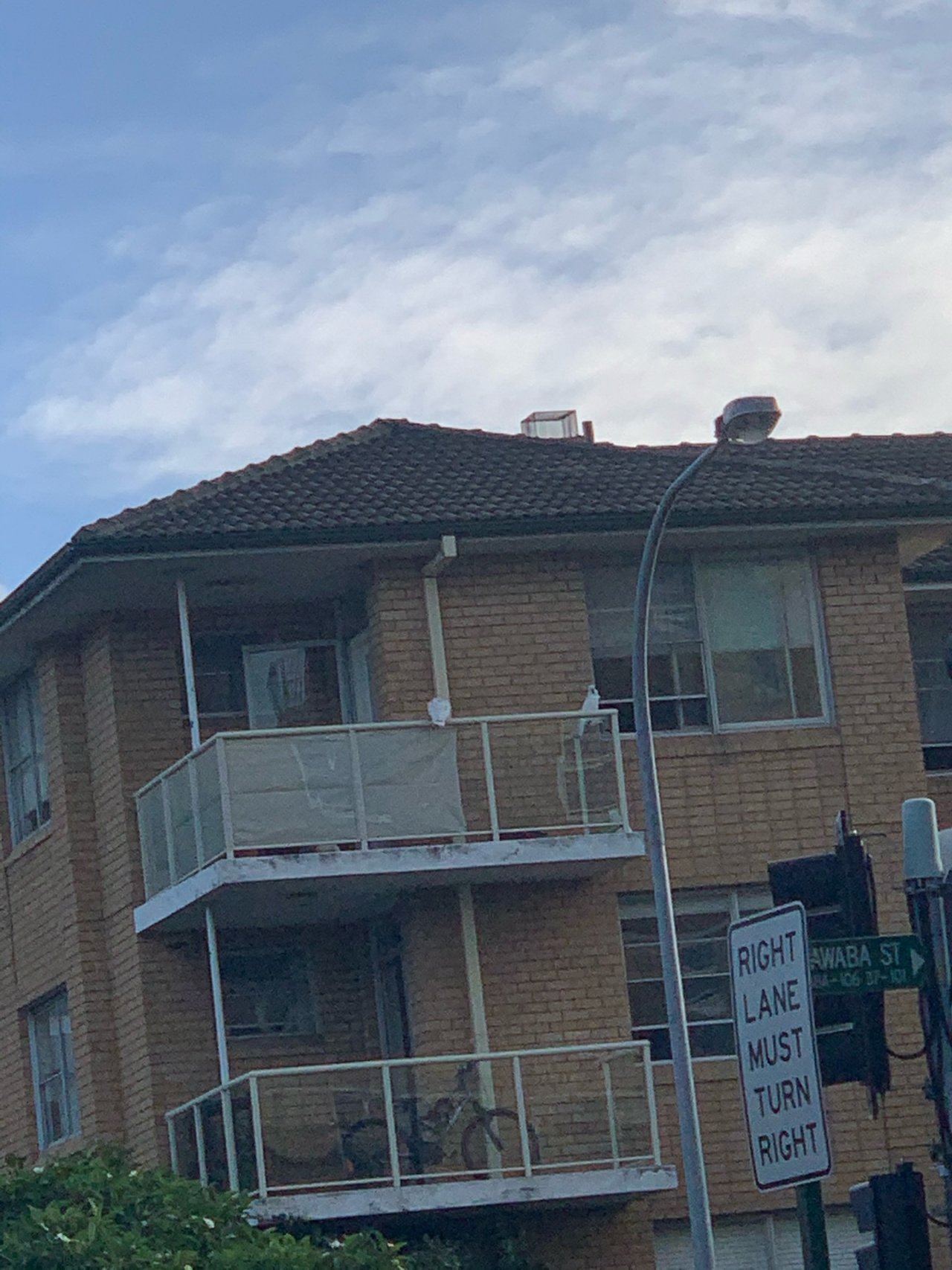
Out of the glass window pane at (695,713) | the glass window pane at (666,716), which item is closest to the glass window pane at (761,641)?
the glass window pane at (695,713)

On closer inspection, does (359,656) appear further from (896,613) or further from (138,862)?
(896,613)

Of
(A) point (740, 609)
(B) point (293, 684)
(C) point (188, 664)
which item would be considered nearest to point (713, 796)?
(A) point (740, 609)

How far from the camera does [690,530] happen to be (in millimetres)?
24375

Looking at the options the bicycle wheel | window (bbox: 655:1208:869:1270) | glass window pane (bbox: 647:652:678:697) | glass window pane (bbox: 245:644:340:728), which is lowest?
window (bbox: 655:1208:869:1270)

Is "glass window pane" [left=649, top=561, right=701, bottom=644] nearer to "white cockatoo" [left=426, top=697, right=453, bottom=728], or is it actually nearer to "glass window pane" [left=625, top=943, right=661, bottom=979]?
"white cockatoo" [left=426, top=697, right=453, bottom=728]

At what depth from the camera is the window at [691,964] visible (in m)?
24.0

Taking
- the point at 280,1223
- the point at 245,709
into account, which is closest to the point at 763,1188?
the point at 280,1223

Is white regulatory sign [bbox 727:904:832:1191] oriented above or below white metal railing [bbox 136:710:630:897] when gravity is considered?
below

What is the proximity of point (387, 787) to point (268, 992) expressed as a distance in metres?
3.29

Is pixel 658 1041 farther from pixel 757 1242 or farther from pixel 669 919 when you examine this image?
pixel 669 919

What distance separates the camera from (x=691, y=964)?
24.1 metres

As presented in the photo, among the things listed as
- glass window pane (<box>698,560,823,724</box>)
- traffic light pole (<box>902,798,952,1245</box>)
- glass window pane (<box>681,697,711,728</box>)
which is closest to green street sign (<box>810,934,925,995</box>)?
traffic light pole (<box>902,798,952,1245</box>)

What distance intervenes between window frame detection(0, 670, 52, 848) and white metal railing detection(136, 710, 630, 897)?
11.4 ft

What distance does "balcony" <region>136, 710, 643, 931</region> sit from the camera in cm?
2255
